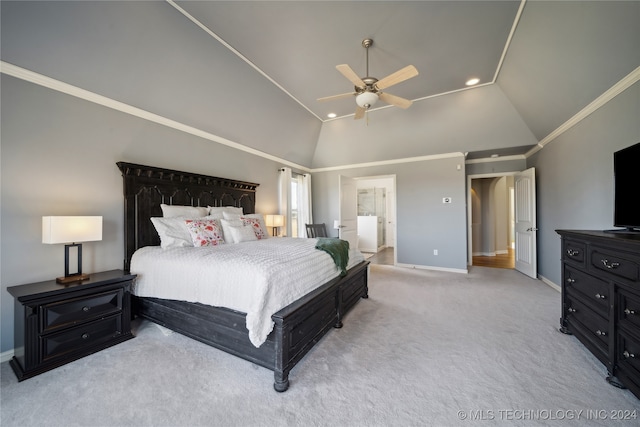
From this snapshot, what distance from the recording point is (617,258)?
1674mm

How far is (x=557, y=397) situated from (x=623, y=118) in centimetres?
279

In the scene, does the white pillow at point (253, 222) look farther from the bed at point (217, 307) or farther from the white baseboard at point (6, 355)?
the white baseboard at point (6, 355)

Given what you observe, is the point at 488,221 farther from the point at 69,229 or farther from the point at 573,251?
the point at 69,229

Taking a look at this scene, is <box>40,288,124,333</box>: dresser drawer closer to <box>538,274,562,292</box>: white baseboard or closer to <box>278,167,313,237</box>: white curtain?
<box>278,167,313,237</box>: white curtain

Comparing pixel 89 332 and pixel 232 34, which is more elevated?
pixel 232 34

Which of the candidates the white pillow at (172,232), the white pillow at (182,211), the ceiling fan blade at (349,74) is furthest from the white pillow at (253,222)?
the ceiling fan blade at (349,74)

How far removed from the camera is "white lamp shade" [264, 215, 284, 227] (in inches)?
193

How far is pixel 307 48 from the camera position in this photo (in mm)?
2982

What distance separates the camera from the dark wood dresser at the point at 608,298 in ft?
5.03

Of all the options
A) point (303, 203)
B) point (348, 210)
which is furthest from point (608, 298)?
point (303, 203)

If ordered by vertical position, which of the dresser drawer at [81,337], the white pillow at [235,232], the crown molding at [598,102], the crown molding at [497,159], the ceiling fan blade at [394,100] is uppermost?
the ceiling fan blade at [394,100]

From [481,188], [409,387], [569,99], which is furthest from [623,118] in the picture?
[481,188]

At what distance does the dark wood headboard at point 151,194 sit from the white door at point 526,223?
222 inches

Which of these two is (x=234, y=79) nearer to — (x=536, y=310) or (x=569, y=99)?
(x=569, y=99)
